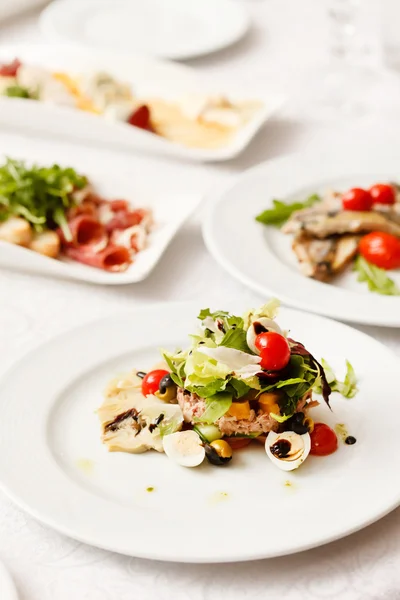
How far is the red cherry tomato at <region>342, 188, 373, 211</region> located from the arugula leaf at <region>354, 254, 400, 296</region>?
0.88ft

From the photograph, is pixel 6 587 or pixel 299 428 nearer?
pixel 6 587

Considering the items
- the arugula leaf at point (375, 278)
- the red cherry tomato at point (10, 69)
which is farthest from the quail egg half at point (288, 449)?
the red cherry tomato at point (10, 69)

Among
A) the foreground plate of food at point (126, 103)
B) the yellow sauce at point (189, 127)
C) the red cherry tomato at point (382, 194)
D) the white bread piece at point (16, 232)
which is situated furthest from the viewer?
the yellow sauce at point (189, 127)

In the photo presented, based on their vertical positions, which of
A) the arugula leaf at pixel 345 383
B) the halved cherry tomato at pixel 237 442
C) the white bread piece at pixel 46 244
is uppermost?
the arugula leaf at pixel 345 383

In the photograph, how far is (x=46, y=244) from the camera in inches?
124

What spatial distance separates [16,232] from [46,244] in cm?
11

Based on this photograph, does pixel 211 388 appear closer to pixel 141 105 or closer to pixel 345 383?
pixel 345 383

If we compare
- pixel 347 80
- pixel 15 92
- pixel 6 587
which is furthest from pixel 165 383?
pixel 347 80

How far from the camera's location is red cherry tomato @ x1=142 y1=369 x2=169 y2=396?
2.30 meters

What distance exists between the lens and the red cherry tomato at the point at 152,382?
2301 millimetres

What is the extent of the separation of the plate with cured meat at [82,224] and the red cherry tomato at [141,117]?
54 cm

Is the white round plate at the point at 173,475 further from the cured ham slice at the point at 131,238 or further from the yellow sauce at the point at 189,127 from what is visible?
the yellow sauce at the point at 189,127

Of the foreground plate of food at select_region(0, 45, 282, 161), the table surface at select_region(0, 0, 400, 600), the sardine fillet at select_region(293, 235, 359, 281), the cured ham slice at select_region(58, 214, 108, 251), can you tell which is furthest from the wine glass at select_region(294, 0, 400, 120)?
the cured ham slice at select_region(58, 214, 108, 251)

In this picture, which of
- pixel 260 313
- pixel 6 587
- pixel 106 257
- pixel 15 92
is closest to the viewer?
pixel 6 587
